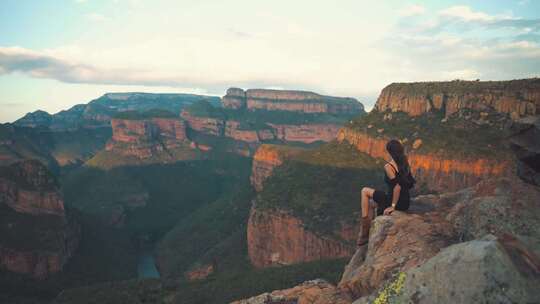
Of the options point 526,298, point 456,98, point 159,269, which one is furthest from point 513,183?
point 159,269

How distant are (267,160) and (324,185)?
141ft

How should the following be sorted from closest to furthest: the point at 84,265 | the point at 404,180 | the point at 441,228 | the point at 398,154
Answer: the point at 441,228, the point at 398,154, the point at 404,180, the point at 84,265

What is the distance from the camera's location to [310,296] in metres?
14.7

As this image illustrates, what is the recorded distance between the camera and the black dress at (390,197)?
15277 millimetres

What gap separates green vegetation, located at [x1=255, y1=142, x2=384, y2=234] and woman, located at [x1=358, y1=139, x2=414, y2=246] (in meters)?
48.9

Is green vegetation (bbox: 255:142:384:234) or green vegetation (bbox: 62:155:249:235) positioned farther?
green vegetation (bbox: 62:155:249:235)

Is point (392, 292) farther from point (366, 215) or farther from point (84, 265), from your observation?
point (84, 265)

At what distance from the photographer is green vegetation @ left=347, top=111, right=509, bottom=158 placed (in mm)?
59219

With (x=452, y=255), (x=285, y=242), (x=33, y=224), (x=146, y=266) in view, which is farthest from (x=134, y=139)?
(x=452, y=255)

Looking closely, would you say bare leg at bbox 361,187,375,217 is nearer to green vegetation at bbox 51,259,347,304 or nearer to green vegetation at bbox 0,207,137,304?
green vegetation at bbox 51,259,347,304

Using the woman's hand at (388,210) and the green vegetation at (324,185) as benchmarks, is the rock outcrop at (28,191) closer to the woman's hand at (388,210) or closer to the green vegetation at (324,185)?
the green vegetation at (324,185)

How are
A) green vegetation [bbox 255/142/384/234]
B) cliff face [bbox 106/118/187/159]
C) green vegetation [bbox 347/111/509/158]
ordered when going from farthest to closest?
cliff face [bbox 106/118/187/159], green vegetation [bbox 255/142/384/234], green vegetation [bbox 347/111/509/158]

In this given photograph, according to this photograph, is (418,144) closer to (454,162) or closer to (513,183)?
(454,162)

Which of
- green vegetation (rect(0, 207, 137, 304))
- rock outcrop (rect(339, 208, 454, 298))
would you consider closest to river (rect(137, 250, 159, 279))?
green vegetation (rect(0, 207, 137, 304))
